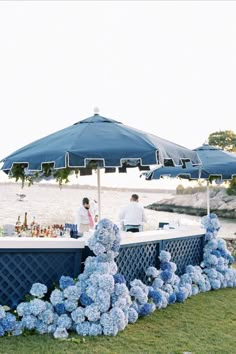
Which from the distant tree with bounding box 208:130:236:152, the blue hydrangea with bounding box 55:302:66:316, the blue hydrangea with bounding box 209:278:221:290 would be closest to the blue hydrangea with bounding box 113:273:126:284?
the blue hydrangea with bounding box 55:302:66:316

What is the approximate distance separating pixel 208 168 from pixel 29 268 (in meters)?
4.03

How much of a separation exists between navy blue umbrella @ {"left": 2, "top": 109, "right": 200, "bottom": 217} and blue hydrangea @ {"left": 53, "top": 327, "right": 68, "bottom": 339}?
176 cm

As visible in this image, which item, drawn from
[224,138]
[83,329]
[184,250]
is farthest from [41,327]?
[224,138]

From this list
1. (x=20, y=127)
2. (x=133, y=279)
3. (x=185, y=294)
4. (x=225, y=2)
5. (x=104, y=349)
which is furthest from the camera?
(x=20, y=127)

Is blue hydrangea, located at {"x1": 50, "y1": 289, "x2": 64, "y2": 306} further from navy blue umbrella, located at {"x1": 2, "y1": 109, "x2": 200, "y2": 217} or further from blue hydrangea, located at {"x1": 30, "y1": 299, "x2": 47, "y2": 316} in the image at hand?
navy blue umbrella, located at {"x1": 2, "y1": 109, "x2": 200, "y2": 217}

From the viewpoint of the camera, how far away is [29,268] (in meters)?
6.19

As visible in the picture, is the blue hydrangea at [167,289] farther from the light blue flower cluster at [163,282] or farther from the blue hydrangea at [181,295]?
the blue hydrangea at [181,295]

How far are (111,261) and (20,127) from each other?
313 inches

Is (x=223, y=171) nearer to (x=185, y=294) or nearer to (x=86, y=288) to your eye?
(x=185, y=294)

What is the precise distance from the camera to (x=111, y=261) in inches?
246

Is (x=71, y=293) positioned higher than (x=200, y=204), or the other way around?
(x=71, y=293)

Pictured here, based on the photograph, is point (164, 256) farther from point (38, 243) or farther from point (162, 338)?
point (38, 243)

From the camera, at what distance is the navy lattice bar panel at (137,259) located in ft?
22.7

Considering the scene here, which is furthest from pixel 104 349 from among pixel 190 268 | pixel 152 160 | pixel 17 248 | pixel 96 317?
pixel 190 268
